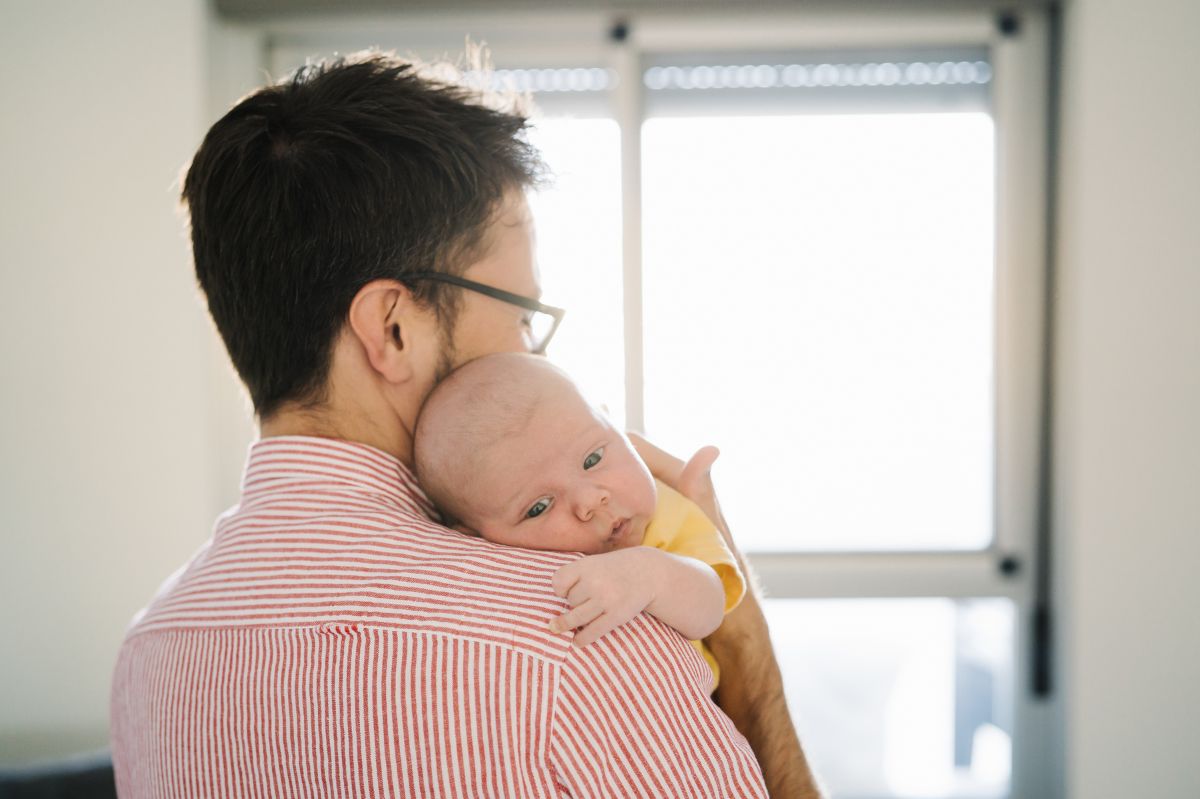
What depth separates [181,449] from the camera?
2.55m

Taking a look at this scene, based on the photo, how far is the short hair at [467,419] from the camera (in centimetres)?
90

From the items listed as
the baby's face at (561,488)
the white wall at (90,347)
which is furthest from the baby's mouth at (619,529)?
the white wall at (90,347)

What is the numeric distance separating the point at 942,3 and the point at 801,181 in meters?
0.60

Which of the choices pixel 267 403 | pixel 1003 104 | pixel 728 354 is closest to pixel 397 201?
pixel 267 403

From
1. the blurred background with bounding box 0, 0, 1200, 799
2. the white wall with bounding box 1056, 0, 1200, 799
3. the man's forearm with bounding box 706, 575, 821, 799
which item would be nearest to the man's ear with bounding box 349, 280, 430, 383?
the man's forearm with bounding box 706, 575, 821, 799

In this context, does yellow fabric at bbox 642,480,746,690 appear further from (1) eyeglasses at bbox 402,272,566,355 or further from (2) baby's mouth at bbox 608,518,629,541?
(1) eyeglasses at bbox 402,272,566,355

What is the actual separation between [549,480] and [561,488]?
16mm

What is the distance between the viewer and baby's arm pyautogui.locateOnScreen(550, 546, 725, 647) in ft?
2.16

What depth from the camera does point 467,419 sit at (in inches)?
35.4

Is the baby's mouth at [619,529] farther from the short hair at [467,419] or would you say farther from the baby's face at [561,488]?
the short hair at [467,419]

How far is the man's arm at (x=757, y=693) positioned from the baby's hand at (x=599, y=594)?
332 mm

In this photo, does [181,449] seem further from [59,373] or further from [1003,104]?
[1003,104]

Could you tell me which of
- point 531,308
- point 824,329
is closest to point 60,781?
point 531,308

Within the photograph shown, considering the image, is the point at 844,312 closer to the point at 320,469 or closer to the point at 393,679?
the point at 320,469
